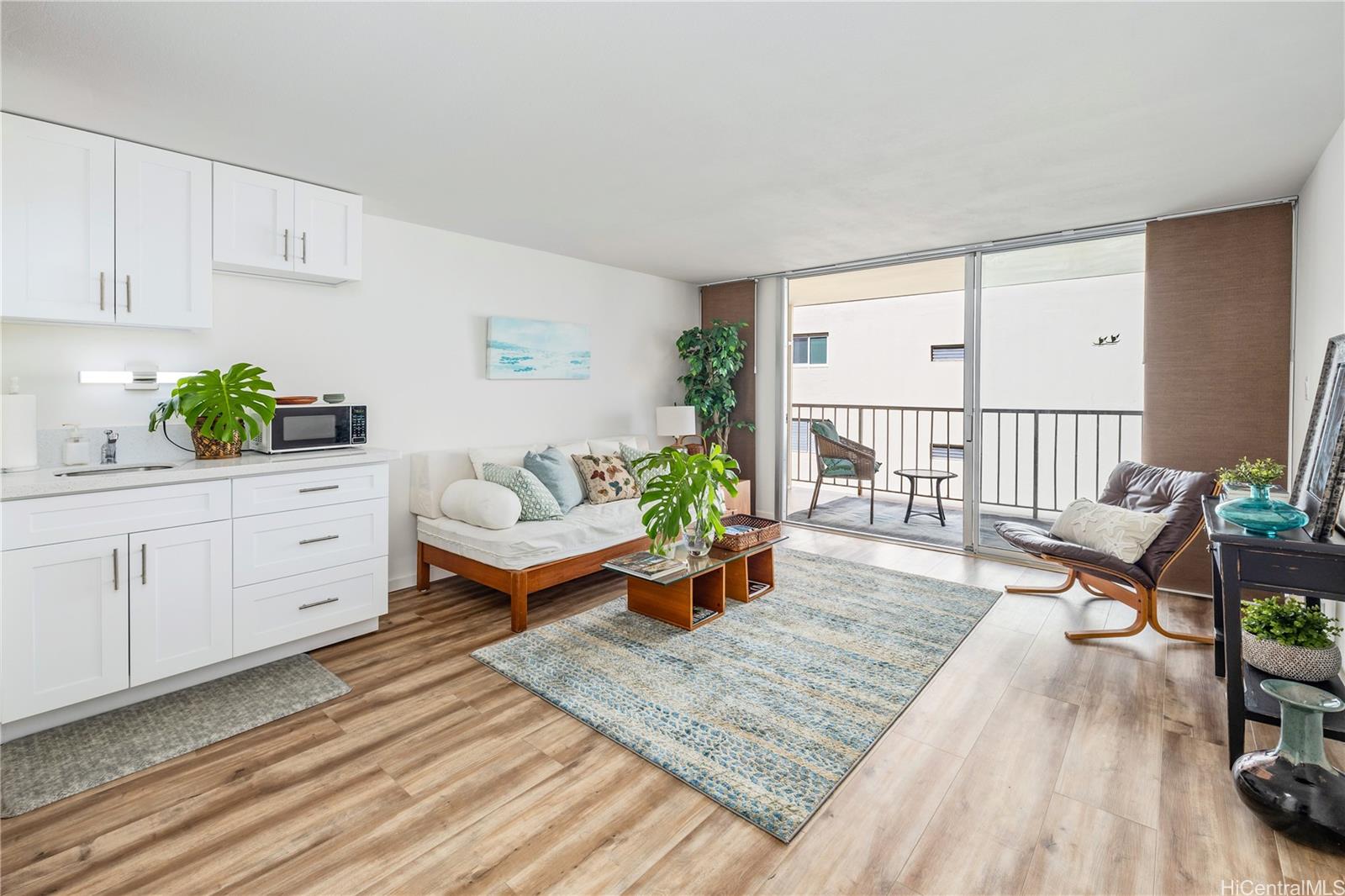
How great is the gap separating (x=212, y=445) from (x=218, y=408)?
0.74 ft

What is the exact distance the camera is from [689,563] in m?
3.37

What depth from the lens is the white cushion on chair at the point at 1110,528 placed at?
10.2ft

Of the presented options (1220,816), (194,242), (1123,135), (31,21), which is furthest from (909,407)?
(31,21)

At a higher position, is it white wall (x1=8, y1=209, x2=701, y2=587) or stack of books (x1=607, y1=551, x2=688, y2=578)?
white wall (x1=8, y1=209, x2=701, y2=587)

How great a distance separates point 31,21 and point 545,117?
155 centimetres

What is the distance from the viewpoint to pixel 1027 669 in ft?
9.45

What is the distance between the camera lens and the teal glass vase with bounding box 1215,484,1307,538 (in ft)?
6.75

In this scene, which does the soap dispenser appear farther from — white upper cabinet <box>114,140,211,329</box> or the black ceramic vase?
the black ceramic vase

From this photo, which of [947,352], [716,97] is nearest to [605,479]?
[716,97]

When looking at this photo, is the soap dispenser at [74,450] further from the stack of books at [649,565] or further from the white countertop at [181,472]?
the stack of books at [649,565]

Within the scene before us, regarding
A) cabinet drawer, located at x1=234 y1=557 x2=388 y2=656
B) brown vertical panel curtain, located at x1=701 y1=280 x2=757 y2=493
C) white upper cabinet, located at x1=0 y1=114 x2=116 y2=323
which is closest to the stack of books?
cabinet drawer, located at x1=234 y1=557 x2=388 y2=656

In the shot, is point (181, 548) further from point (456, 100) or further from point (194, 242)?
point (456, 100)

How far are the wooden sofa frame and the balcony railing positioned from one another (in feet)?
9.14

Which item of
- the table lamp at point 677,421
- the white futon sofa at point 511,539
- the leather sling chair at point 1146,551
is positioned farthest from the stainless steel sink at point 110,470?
the leather sling chair at point 1146,551
